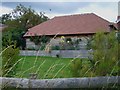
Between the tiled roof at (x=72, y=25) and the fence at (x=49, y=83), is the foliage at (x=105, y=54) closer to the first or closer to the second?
the fence at (x=49, y=83)

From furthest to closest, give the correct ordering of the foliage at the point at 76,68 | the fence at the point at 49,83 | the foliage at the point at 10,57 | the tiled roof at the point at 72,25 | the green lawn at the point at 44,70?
the tiled roof at the point at 72,25, the foliage at the point at 10,57, the foliage at the point at 76,68, the green lawn at the point at 44,70, the fence at the point at 49,83

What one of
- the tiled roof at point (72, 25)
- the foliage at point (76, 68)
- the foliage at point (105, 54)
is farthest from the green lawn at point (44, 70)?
the tiled roof at point (72, 25)

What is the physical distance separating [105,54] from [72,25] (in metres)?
22.3

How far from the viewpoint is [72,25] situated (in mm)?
27156

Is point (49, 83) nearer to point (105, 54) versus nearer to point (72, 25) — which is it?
point (105, 54)

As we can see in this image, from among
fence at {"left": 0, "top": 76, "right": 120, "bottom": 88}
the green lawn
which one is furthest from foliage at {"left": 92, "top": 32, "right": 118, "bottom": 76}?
fence at {"left": 0, "top": 76, "right": 120, "bottom": 88}

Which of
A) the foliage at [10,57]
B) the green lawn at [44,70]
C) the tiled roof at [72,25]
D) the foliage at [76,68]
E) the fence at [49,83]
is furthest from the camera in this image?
the tiled roof at [72,25]

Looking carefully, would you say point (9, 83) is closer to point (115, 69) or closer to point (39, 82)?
point (39, 82)

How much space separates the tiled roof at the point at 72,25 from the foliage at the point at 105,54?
1900cm

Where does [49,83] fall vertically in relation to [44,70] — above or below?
above

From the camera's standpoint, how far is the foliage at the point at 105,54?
4.77m

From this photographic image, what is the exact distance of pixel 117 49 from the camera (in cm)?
496

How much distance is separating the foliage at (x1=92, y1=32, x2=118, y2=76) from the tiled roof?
62.3ft

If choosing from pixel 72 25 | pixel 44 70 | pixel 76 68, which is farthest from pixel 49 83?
pixel 72 25
